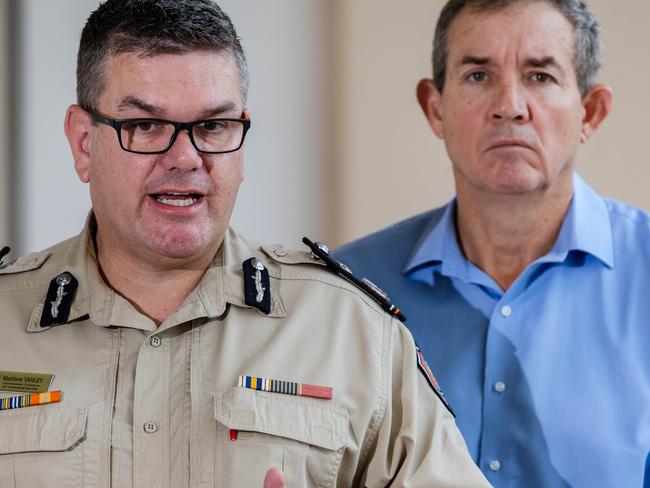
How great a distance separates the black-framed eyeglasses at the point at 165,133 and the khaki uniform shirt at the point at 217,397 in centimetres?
23

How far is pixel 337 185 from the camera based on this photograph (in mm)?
2664

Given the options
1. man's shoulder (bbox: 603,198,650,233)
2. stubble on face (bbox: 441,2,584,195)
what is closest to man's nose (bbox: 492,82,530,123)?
stubble on face (bbox: 441,2,584,195)

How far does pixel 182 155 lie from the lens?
1538mm

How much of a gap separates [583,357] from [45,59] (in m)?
1.66

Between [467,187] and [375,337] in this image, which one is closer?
[375,337]

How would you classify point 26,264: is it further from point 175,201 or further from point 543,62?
point 543,62

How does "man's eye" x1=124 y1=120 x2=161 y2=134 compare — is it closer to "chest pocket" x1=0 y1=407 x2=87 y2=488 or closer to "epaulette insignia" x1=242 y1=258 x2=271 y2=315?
"epaulette insignia" x1=242 y1=258 x2=271 y2=315

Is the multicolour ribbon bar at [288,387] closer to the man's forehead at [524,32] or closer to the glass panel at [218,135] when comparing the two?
the glass panel at [218,135]

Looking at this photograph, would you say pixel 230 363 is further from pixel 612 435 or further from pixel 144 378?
pixel 612 435

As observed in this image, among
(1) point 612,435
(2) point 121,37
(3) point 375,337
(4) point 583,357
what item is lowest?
(1) point 612,435

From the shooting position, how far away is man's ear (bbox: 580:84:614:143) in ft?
7.02

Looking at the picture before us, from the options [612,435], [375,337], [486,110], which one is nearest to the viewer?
[375,337]

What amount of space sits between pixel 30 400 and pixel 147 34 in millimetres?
615

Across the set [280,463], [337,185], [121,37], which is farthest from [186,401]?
[337,185]
